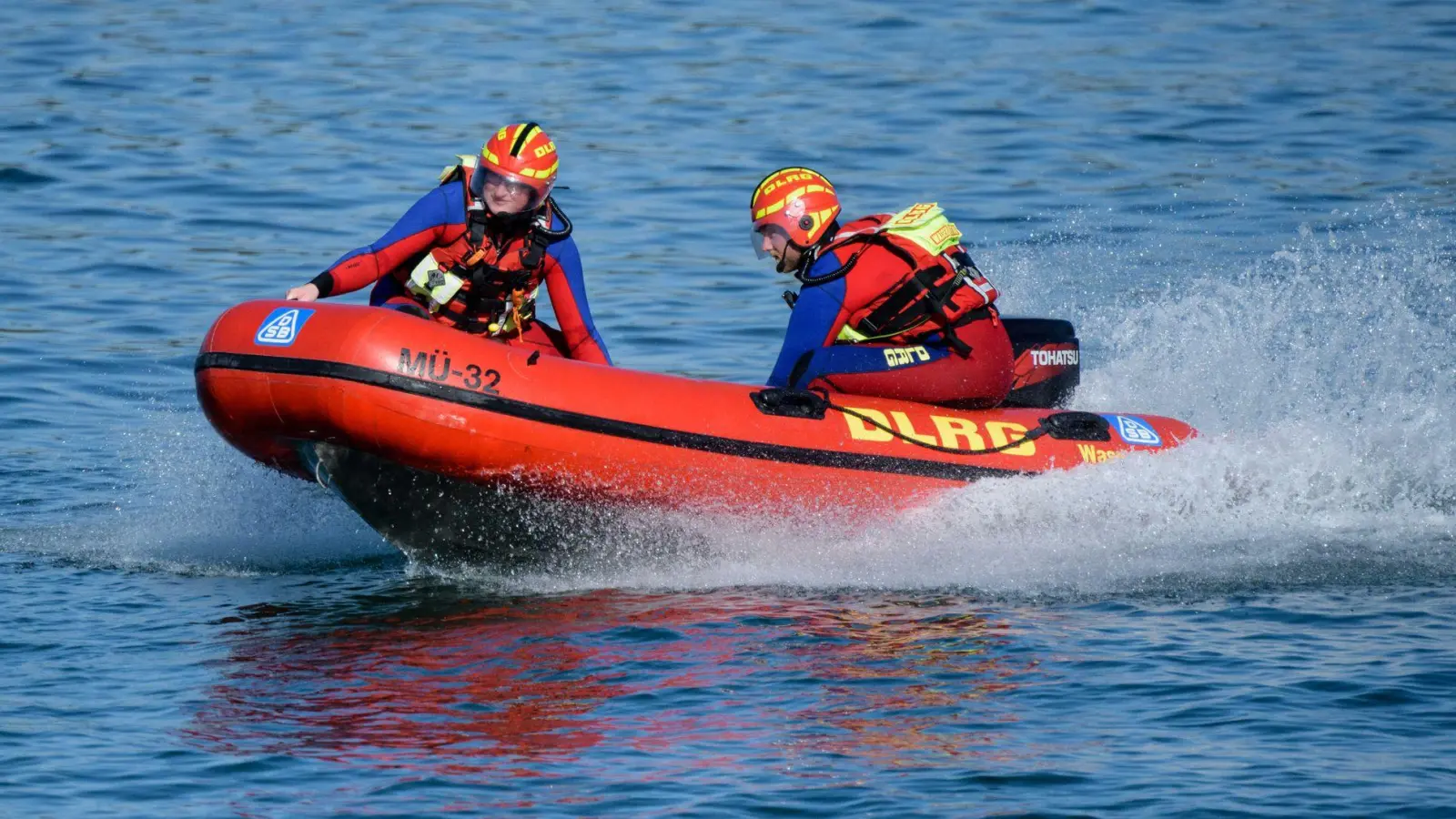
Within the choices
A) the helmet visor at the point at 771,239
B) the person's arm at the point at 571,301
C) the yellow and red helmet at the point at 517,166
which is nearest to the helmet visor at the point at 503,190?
the yellow and red helmet at the point at 517,166

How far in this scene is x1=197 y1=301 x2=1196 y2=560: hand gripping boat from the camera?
6.41m

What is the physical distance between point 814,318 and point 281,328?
180 cm

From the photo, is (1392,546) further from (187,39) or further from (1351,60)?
(187,39)

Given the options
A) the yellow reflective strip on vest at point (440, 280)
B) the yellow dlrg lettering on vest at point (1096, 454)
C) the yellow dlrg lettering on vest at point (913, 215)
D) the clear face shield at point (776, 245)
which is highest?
the yellow dlrg lettering on vest at point (913, 215)

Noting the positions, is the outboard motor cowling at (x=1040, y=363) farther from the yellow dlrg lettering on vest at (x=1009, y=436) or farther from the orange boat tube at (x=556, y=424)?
the orange boat tube at (x=556, y=424)

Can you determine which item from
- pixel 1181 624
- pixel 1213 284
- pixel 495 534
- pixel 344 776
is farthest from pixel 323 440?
pixel 1213 284

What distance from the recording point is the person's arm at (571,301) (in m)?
7.24

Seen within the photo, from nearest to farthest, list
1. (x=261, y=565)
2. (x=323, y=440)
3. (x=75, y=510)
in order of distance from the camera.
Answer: (x=323, y=440) < (x=261, y=565) < (x=75, y=510)

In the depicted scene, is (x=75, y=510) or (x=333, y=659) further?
(x=75, y=510)

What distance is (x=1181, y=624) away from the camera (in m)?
6.20

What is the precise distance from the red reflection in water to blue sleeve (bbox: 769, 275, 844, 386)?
91 cm

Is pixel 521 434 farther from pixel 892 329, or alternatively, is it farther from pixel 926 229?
pixel 926 229

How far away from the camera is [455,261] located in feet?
23.2

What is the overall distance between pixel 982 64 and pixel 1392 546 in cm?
1186
